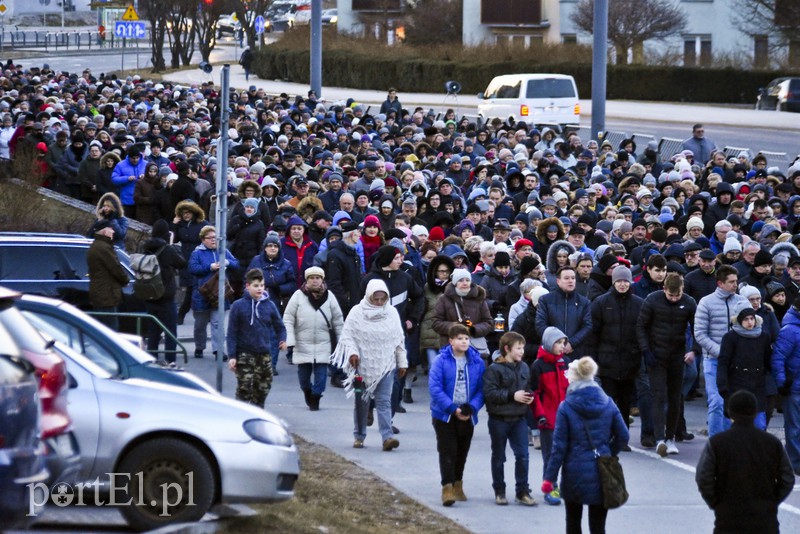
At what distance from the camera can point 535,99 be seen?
44.1 metres

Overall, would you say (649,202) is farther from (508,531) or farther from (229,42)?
(229,42)

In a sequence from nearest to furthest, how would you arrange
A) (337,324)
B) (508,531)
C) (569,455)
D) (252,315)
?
(569,455)
(508,531)
(252,315)
(337,324)

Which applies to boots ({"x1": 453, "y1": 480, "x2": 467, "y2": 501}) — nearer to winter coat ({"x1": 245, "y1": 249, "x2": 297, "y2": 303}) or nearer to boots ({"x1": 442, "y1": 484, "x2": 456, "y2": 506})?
boots ({"x1": 442, "y1": 484, "x2": 456, "y2": 506})

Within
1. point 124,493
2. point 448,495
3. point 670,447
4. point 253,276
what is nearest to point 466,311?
point 253,276

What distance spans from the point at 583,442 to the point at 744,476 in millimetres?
1303

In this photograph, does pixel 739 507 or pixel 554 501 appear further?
pixel 554 501

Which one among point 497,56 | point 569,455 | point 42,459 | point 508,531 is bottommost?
point 508,531

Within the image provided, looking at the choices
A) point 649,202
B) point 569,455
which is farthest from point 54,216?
point 569,455

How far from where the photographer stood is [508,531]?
11.4 m

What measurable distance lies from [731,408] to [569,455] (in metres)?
1.28

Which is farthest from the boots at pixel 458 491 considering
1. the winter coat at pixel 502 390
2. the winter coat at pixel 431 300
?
the winter coat at pixel 431 300

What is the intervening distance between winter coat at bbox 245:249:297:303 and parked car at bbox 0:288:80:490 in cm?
903

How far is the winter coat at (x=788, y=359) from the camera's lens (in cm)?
1378

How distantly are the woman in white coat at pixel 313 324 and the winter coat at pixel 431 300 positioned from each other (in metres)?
1.03
